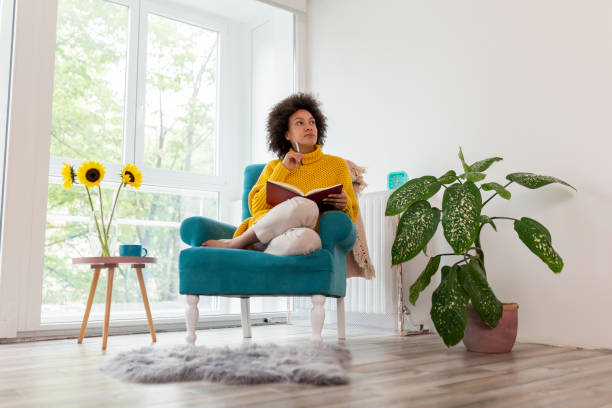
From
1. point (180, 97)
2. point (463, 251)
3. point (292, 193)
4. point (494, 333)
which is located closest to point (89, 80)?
point (180, 97)

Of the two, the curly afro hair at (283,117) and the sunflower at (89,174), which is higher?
the curly afro hair at (283,117)

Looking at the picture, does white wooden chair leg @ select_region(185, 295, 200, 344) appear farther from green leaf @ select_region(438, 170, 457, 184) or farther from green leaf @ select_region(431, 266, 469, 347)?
green leaf @ select_region(438, 170, 457, 184)

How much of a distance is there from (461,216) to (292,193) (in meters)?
0.69

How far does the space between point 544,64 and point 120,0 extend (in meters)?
2.69

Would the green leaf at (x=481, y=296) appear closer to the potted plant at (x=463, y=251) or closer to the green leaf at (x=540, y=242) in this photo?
the potted plant at (x=463, y=251)

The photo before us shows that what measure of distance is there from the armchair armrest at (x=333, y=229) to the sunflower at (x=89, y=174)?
3.53 ft

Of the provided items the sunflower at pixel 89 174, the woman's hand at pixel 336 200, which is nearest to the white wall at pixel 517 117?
the woman's hand at pixel 336 200

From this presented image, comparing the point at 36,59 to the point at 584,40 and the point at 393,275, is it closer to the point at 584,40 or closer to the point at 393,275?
the point at 393,275

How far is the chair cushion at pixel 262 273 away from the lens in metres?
2.02

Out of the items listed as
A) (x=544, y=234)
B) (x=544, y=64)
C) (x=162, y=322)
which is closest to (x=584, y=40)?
(x=544, y=64)

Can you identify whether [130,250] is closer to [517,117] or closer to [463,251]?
[463,251]

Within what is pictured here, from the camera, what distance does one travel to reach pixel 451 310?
1.93 m

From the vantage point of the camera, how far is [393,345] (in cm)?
227

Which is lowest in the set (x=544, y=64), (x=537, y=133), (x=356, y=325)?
(x=356, y=325)
